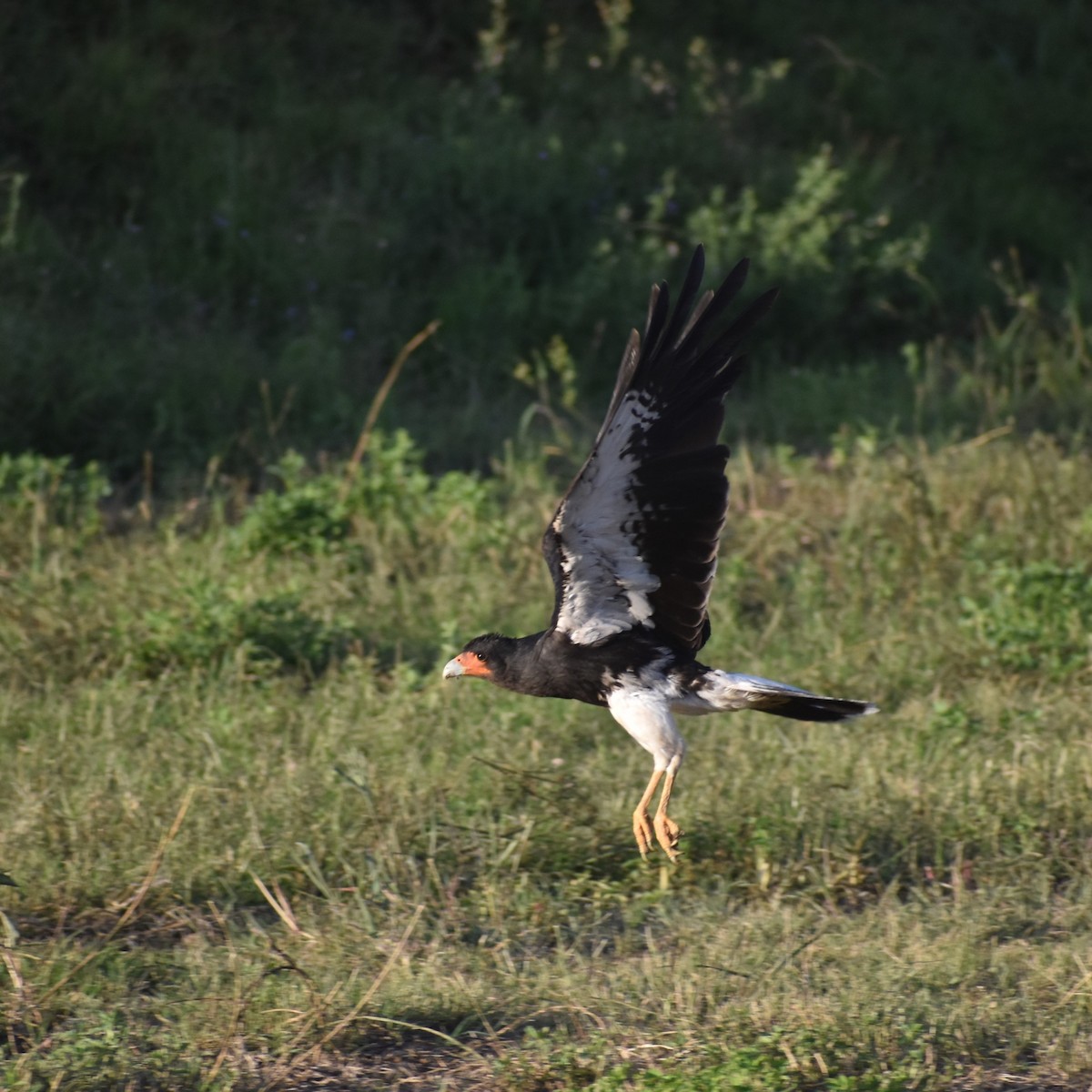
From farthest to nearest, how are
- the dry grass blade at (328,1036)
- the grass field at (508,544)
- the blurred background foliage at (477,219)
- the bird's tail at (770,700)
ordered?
the blurred background foliage at (477,219), the bird's tail at (770,700), the grass field at (508,544), the dry grass blade at (328,1036)

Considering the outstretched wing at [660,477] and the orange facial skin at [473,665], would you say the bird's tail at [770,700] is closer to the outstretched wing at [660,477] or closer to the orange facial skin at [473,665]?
the outstretched wing at [660,477]

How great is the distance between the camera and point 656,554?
4055mm

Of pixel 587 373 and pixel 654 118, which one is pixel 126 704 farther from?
pixel 654 118

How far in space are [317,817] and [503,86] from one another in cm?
662

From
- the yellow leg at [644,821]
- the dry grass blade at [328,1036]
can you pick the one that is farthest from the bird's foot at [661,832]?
the dry grass blade at [328,1036]

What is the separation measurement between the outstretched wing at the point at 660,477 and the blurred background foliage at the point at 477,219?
9.53 feet

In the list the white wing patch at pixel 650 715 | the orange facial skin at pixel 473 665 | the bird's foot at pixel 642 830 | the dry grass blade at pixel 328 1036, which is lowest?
the dry grass blade at pixel 328 1036

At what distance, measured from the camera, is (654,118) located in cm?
986

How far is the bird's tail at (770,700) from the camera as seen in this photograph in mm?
Answer: 3982

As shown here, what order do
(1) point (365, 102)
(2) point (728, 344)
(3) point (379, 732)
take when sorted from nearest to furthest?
1. (2) point (728, 344)
2. (3) point (379, 732)
3. (1) point (365, 102)

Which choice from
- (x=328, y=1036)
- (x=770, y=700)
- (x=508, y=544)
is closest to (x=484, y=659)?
(x=770, y=700)

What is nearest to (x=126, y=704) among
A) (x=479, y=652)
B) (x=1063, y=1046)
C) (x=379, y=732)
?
(x=379, y=732)

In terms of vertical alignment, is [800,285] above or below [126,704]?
above

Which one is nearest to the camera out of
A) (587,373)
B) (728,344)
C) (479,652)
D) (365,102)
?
(728,344)
